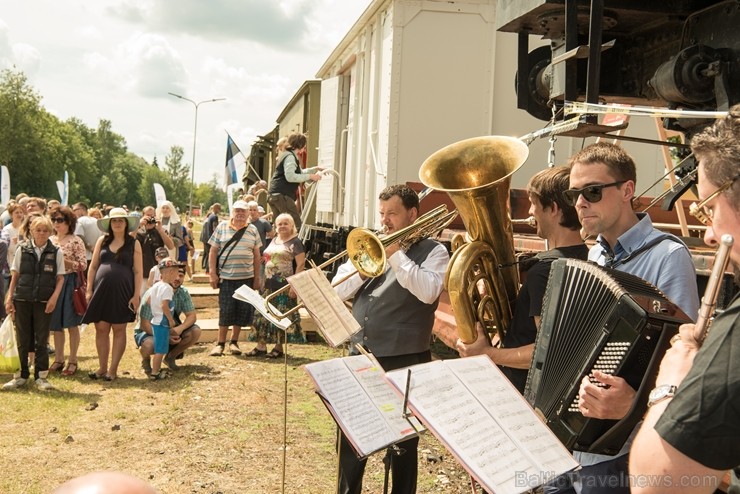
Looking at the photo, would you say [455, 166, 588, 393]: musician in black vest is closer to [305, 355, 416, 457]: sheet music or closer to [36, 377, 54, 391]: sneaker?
[305, 355, 416, 457]: sheet music

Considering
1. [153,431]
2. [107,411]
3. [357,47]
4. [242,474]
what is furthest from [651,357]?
[357,47]

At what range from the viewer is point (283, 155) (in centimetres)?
1036

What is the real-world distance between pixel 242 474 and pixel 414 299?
7.04 ft

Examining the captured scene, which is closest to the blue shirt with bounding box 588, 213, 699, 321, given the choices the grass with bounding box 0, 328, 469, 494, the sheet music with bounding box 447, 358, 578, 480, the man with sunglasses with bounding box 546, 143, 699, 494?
the man with sunglasses with bounding box 546, 143, 699, 494

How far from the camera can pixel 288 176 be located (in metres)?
10.2

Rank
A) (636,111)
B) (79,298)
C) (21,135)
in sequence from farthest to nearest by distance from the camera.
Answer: (21,135), (79,298), (636,111)

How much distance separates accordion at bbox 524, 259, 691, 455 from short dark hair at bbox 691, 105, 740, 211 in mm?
503

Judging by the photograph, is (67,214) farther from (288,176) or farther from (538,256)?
(538,256)

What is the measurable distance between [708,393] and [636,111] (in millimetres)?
2584

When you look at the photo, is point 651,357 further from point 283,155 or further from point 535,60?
point 283,155

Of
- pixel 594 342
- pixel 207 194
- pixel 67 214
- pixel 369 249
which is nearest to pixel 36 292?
pixel 67 214

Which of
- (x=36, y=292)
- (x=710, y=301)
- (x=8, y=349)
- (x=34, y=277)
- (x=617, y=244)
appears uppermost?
(x=617, y=244)

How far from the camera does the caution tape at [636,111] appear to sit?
3.05 m

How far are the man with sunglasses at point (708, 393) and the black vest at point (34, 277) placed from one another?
7009 millimetres
